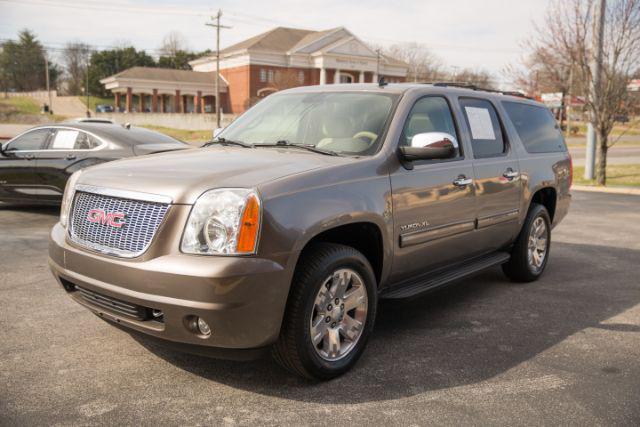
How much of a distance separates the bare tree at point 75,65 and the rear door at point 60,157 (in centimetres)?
11794

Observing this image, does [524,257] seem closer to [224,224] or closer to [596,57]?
[224,224]

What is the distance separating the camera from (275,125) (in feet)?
15.4

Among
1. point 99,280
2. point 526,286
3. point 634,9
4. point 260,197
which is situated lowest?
point 526,286

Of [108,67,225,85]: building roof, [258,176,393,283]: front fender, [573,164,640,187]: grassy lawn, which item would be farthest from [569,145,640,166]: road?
[108,67,225,85]: building roof

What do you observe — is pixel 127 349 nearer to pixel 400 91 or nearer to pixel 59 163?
pixel 400 91

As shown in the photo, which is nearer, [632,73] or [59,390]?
[59,390]

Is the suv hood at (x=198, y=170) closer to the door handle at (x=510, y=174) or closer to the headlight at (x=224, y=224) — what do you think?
the headlight at (x=224, y=224)

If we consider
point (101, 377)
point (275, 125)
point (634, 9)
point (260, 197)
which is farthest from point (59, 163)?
point (634, 9)

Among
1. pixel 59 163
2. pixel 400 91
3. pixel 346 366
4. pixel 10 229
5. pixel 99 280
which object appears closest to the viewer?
pixel 99 280

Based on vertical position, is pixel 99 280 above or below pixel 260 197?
below

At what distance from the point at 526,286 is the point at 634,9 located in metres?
12.1

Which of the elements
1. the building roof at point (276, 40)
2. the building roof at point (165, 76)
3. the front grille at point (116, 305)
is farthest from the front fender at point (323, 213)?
the building roof at point (165, 76)

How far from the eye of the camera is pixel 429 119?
4.57 m

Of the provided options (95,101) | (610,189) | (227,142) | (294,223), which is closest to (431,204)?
(294,223)
